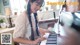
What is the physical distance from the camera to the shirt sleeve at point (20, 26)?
1167mm

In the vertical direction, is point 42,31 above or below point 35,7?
below

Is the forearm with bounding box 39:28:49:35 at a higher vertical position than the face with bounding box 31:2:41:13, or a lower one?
lower

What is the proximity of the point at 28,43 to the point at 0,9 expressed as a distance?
392mm

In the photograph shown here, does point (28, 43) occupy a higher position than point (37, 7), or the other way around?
point (37, 7)

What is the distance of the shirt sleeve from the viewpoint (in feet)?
3.83

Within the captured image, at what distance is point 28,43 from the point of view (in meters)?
1.19

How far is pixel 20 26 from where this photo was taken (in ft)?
3.84

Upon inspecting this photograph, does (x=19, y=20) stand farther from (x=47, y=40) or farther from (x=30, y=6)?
(x=47, y=40)

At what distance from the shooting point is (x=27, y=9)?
117 centimetres

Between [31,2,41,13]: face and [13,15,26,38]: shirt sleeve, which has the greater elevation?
[31,2,41,13]: face

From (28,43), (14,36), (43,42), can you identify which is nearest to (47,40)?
(43,42)

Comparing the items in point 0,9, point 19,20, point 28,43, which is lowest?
point 28,43

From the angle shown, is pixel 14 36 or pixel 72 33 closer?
pixel 72 33

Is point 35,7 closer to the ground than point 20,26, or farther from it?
farther from it
